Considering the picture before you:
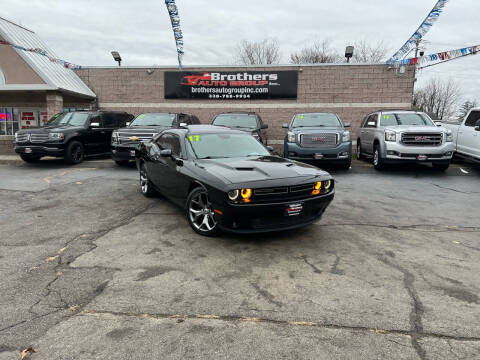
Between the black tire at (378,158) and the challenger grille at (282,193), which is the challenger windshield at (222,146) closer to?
the challenger grille at (282,193)

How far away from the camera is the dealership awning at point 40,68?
14016 millimetres

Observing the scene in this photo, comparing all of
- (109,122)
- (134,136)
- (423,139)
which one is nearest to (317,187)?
(423,139)

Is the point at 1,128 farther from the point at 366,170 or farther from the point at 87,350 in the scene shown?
the point at 87,350

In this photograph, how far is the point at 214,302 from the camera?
9.97 feet

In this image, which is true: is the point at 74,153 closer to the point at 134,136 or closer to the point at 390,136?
the point at 134,136

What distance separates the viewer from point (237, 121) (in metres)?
12.0

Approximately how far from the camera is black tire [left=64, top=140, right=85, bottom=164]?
36.7 feet

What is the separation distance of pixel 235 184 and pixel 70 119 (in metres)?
10.1

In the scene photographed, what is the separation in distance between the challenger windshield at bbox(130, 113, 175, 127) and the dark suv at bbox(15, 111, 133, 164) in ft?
5.25

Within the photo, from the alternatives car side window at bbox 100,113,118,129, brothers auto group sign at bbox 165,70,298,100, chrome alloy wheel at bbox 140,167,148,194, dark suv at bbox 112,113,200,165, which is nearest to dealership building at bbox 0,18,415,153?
brothers auto group sign at bbox 165,70,298,100

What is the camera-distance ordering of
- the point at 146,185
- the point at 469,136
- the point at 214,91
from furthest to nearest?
the point at 214,91, the point at 469,136, the point at 146,185

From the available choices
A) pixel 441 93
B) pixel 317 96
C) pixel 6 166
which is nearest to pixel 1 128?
pixel 6 166

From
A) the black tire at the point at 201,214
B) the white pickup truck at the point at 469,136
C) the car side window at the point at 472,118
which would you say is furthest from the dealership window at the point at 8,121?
the car side window at the point at 472,118

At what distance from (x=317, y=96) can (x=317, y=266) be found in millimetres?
13556
